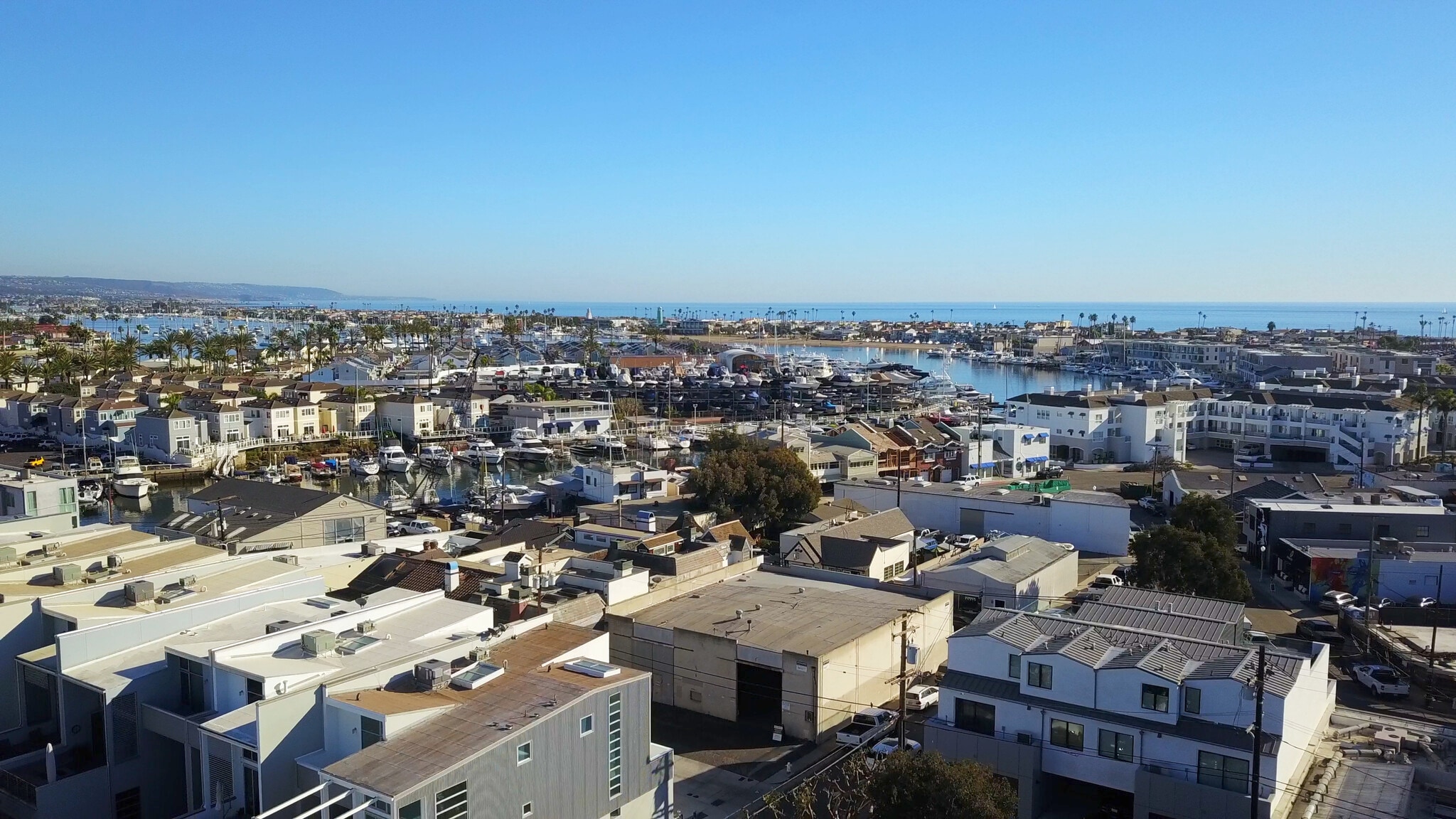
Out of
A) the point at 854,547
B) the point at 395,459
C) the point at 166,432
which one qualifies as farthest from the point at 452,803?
the point at 166,432

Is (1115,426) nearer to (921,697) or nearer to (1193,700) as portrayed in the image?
(921,697)

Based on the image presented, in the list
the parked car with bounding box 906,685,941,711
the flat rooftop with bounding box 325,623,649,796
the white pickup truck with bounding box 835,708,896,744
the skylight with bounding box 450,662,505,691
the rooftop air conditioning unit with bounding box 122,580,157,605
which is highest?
the rooftop air conditioning unit with bounding box 122,580,157,605

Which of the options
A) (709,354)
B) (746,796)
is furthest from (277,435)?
(709,354)

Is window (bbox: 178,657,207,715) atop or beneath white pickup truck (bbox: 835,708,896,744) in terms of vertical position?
atop

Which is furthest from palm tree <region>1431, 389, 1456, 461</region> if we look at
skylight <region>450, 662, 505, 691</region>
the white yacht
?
skylight <region>450, 662, 505, 691</region>

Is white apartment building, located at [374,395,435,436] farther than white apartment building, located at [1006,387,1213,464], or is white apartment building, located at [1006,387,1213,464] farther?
white apartment building, located at [374,395,435,436]

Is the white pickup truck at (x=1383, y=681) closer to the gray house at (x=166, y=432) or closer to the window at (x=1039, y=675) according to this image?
the window at (x=1039, y=675)

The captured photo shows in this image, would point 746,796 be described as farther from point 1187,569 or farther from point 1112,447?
point 1112,447

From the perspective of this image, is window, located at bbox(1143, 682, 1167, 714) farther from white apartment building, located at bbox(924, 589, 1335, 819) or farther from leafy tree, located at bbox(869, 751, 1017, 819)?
leafy tree, located at bbox(869, 751, 1017, 819)
